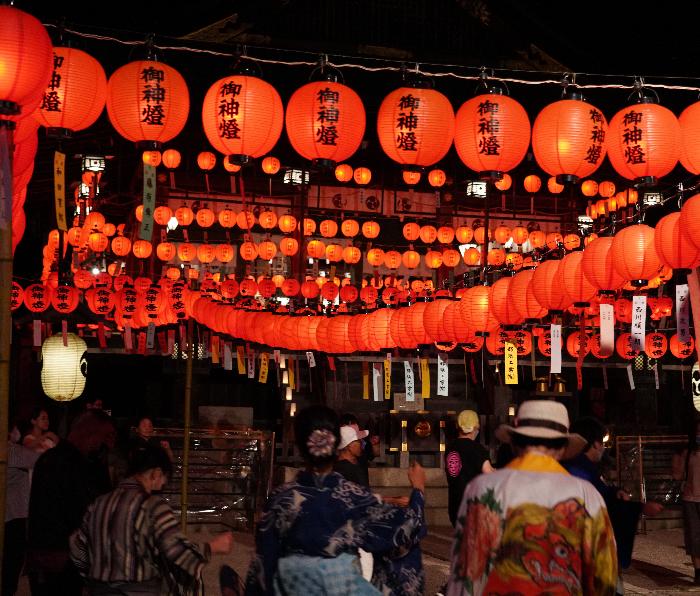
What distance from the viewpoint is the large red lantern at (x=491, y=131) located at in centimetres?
789

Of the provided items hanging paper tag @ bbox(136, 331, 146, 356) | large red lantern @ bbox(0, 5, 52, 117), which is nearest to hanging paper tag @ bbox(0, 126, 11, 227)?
large red lantern @ bbox(0, 5, 52, 117)

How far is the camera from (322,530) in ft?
12.8

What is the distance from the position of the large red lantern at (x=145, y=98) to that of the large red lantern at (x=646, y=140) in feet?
11.9

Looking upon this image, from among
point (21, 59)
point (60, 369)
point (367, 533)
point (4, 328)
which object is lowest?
point (367, 533)

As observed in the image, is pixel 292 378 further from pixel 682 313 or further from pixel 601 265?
pixel 601 265

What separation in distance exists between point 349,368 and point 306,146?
13.5 metres

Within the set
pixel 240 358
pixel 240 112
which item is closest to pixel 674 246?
pixel 240 112

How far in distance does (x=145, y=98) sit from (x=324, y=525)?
4524 millimetres

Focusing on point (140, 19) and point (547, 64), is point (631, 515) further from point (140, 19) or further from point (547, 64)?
point (547, 64)

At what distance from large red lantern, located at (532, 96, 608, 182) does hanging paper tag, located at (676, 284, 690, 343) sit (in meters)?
2.05

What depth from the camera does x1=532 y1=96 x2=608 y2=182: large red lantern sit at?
7820 mm

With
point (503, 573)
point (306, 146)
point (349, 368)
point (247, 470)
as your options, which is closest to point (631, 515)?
point (503, 573)

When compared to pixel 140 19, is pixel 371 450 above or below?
below

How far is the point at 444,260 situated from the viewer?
70.3ft
